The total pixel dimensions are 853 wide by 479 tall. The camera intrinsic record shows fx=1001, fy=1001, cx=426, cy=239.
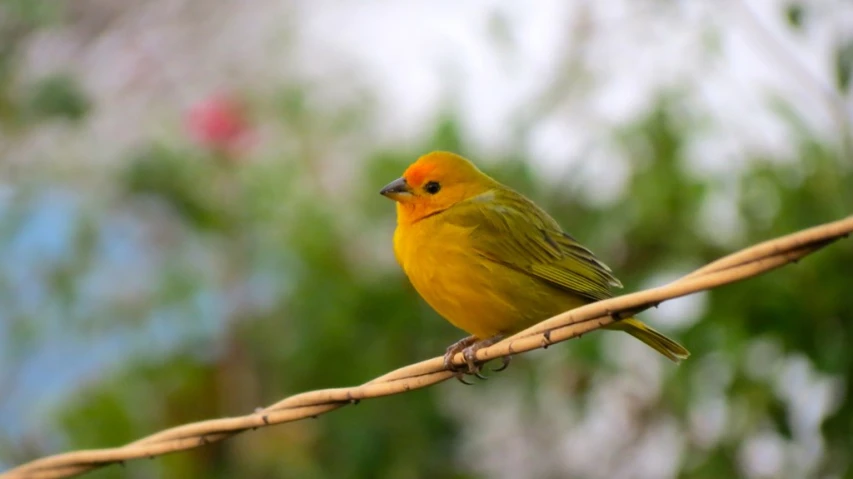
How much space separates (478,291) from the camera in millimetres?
1929

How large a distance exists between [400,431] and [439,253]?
120cm

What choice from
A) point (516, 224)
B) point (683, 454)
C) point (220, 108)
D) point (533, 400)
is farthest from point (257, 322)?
point (516, 224)

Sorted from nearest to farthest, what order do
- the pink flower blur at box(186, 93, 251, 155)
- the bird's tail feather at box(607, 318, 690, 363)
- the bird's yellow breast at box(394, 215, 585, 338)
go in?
the bird's tail feather at box(607, 318, 690, 363), the bird's yellow breast at box(394, 215, 585, 338), the pink flower blur at box(186, 93, 251, 155)

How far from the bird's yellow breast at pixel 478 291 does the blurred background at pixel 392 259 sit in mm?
726

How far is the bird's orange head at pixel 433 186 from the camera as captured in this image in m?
2.15

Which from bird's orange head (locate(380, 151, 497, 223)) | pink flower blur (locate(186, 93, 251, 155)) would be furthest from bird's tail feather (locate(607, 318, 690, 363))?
→ pink flower blur (locate(186, 93, 251, 155))

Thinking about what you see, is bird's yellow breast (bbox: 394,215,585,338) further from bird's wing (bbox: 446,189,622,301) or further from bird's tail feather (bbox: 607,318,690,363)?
bird's tail feather (bbox: 607,318,690,363)

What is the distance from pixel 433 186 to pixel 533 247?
0.99 ft

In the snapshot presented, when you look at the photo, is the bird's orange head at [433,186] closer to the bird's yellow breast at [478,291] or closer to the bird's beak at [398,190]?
the bird's beak at [398,190]

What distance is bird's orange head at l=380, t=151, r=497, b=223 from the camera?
7.06ft

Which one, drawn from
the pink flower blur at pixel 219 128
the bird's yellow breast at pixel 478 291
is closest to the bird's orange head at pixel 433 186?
the bird's yellow breast at pixel 478 291

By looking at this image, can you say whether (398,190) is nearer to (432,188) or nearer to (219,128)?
(432,188)

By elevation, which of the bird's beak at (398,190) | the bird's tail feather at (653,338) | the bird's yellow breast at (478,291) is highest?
the bird's beak at (398,190)

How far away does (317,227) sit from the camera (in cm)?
345
